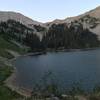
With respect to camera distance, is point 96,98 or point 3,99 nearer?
point 96,98

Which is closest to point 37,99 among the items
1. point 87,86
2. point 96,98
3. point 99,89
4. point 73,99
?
point 73,99

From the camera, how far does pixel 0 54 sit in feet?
652

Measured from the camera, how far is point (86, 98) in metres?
32.5

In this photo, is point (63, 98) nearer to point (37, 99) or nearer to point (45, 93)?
point (37, 99)

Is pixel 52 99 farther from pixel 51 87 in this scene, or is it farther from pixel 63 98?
pixel 51 87

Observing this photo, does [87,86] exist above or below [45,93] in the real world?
below

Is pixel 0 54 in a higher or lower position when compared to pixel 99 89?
lower

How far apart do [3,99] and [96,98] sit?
11.2 meters

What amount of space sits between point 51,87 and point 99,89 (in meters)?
5.85

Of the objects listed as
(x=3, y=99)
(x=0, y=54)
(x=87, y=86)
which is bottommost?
(x=0, y=54)

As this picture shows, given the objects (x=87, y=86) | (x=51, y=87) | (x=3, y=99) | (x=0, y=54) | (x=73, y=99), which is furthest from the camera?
(x=0, y=54)

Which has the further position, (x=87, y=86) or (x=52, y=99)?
(x=87, y=86)

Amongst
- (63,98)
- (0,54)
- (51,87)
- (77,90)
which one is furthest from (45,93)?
(0,54)

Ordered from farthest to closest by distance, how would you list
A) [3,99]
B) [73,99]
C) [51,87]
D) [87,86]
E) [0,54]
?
[0,54]
[87,86]
[51,87]
[3,99]
[73,99]
